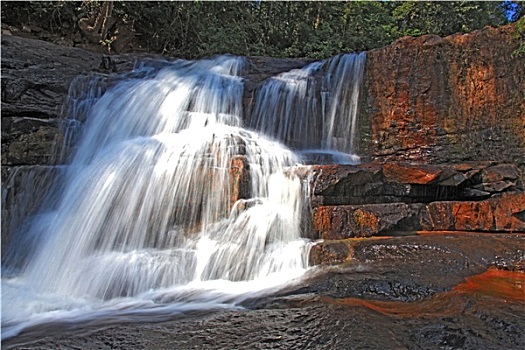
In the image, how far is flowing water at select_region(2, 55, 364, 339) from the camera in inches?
153

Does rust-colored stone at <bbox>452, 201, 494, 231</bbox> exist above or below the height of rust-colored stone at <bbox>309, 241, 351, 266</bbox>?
above

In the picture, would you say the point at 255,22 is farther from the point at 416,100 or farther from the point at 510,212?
the point at 510,212

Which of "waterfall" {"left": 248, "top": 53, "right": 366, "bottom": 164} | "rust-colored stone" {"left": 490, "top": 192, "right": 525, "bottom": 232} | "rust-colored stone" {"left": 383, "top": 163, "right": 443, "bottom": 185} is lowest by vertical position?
"rust-colored stone" {"left": 490, "top": 192, "right": 525, "bottom": 232}

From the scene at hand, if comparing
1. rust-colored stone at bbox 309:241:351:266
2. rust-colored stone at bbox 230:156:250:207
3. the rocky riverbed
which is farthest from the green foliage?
the rocky riverbed

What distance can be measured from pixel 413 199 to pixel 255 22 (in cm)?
1091

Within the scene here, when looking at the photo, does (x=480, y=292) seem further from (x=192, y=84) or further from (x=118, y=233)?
(x=192, y=84)

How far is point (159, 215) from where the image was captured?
512 centimetres

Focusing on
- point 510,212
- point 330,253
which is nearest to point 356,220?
point 330,253

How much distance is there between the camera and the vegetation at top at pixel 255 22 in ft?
39.2

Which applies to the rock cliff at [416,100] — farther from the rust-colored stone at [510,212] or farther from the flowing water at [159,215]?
the rust-colored stone at [510,212]

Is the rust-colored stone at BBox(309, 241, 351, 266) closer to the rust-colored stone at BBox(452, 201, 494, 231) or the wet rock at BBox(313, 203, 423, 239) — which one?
the wet rock at BBox(313, 203, 423, 239)

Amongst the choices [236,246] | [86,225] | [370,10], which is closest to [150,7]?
[370,10]

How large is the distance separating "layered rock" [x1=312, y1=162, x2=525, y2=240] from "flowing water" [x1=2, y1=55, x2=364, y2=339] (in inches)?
15.5

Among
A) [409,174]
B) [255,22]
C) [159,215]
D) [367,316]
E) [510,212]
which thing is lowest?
[367,316]
